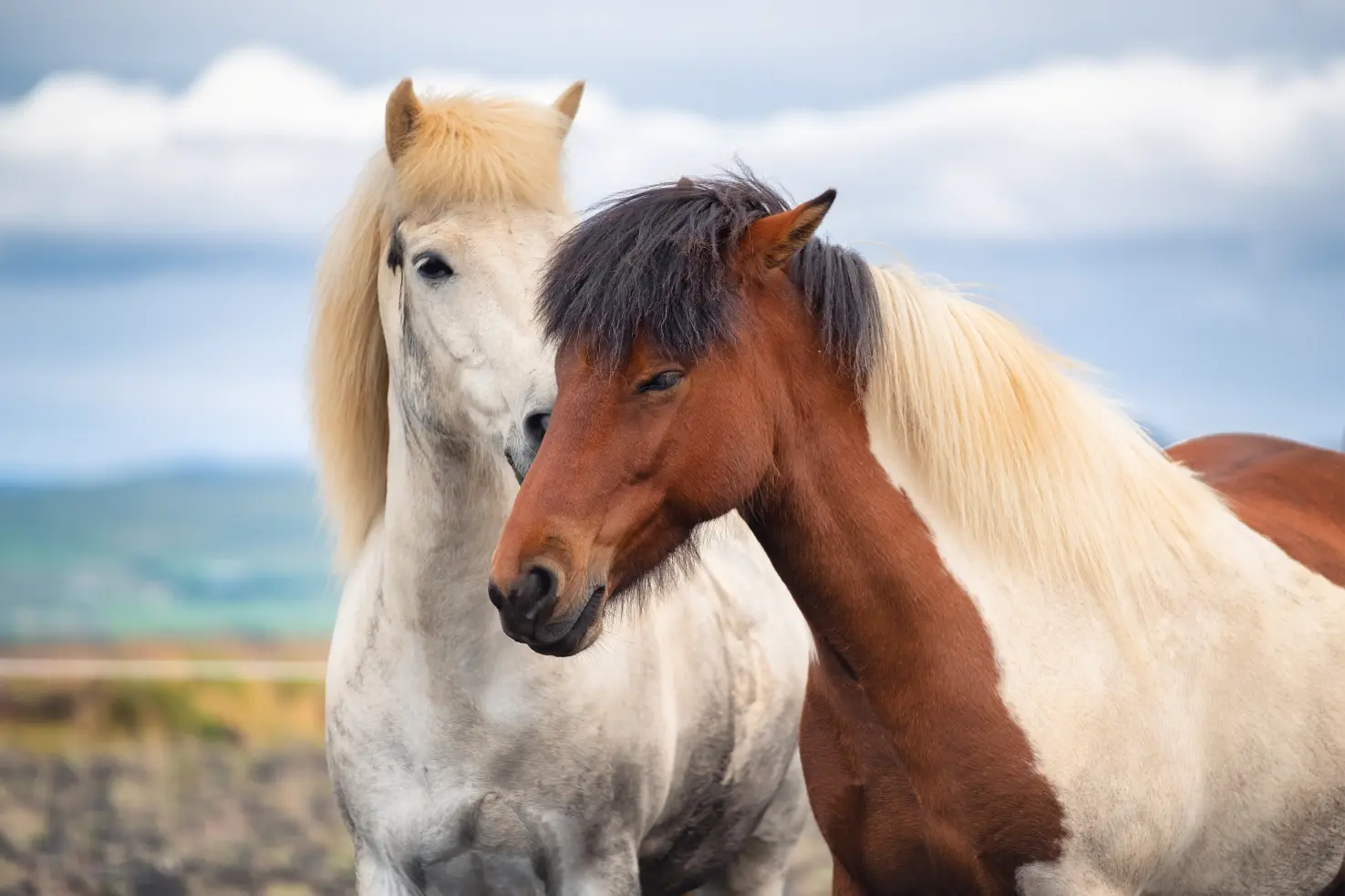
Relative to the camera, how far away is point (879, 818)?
97.3 inches

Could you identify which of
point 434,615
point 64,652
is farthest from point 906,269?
point 64,652

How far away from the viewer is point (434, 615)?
292 centimetres

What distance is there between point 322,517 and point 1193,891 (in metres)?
2.12

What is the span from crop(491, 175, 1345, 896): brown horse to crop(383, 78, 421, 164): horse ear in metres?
0.74

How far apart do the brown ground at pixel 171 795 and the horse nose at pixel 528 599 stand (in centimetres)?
372

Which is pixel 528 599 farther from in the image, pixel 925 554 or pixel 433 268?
pixel 433 268

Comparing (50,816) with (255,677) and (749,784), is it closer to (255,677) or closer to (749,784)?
(255,677)

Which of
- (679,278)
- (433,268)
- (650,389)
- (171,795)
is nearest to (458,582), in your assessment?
(433,268)

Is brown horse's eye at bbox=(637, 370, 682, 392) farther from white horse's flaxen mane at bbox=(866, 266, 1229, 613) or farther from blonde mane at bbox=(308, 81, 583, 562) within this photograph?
blonde mane at bbox=(308, 81, 583, 562)

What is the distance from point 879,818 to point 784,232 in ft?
3.46

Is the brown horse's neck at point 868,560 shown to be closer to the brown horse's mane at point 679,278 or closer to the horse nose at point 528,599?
the brown horse's mane at point 679,278

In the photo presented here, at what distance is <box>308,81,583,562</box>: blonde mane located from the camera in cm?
285

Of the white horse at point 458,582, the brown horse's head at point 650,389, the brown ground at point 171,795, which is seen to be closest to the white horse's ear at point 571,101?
the white horse at point 458,582

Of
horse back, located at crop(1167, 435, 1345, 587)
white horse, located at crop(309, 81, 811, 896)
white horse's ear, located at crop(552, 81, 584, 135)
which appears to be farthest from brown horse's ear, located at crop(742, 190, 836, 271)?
horse back, located at crop(1167, 435, 1345, 587)
